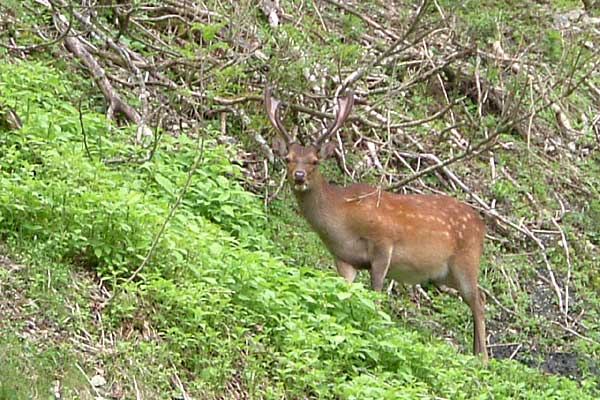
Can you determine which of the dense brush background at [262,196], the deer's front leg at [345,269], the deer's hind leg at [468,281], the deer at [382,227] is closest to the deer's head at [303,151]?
the deer at [382,227]

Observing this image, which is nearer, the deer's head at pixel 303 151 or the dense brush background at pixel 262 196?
the dense brush background at pixel 262 196

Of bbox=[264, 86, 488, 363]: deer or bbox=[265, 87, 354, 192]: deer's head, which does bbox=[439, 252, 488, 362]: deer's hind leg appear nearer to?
bbox=[264, 86, 488, 363]: deer

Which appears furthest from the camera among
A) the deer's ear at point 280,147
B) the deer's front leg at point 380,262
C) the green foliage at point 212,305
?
the deer's front leg at point 380,262

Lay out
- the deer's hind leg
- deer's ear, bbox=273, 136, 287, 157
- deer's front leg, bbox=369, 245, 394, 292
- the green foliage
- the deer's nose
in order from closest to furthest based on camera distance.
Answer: the green foliage < the deer's nose < deer's ear, bbox=273, 136, 287, 157 < deer's front leg, bbox=369, 245, 394, 292 < the deer's hind leg

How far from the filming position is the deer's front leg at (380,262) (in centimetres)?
1078

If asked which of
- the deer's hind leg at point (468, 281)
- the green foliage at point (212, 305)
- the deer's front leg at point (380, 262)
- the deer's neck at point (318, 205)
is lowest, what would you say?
the deer's hind leg at point (468, 281)

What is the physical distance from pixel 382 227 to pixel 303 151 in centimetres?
94

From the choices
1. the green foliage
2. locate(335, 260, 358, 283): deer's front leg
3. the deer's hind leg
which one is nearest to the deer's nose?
locate(335, 260, 358, 283): deer's front leg

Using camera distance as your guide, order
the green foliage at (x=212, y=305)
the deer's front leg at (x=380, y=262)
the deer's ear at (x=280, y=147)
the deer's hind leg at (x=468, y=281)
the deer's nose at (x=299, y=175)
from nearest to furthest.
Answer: the green foliage at (x=212, y=305) < the deer's nose at (x=299, y=175) < the deer's ear at (x=280, y=147) < the deer's front leg at (x=380, y=262) < the deer's hind leg at (x=468, y=281)

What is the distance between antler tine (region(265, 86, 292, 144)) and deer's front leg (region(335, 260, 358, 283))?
3.57 ft

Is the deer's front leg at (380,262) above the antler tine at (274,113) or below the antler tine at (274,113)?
below

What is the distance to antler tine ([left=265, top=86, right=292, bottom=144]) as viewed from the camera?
10.7m

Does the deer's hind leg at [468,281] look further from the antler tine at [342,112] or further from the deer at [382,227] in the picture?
the antler tine at [342,112]

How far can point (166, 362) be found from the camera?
24.1 feet
